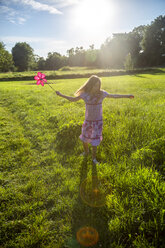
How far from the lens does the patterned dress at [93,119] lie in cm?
321

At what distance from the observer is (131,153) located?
3473 mm

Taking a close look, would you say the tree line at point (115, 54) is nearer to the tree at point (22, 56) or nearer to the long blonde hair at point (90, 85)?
the tree at point (22, 56)

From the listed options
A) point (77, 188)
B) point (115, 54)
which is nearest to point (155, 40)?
point (115, 54)

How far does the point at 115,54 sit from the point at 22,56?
51.3 meters

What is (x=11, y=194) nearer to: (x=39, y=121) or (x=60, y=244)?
(x=60, y=244)

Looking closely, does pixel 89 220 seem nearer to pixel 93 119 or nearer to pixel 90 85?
pixel 93 119

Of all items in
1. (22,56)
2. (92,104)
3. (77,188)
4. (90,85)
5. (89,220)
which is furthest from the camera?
(22,56)

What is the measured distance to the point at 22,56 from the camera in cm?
7162

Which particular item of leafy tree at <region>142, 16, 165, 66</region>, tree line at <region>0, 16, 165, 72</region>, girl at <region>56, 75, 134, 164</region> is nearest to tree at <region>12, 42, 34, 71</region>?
tree line at <region>0, 16, 165, 72</region>

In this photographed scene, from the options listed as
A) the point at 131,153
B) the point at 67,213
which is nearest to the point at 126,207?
the point at 67,213

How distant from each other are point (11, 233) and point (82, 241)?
1143 mm

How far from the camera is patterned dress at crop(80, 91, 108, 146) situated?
3205mm

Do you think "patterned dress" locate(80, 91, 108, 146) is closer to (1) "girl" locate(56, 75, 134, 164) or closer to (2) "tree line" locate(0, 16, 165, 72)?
(1) "girl" locate(56, 75, 134, 164)

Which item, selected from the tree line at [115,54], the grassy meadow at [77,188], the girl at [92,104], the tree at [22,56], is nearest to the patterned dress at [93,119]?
the girl at [92,104]
